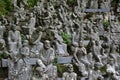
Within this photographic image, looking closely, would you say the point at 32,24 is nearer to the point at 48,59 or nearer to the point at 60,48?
the point at 60,48

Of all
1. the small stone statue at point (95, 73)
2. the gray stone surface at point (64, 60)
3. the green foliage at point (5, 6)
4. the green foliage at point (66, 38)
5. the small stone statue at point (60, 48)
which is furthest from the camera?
the green foliage at point (5, 6)

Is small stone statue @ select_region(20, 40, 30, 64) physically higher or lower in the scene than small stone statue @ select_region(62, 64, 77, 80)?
higher

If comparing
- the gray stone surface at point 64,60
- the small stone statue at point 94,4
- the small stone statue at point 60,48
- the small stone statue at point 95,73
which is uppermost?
the small stone statue at point 94,4

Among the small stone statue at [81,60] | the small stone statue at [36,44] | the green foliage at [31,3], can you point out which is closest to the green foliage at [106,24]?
the green foliage at [31,3]

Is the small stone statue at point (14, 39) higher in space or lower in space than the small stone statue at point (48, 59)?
higher

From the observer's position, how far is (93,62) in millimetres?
16203

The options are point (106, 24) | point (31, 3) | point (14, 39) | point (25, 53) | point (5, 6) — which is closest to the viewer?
point (25, 53)

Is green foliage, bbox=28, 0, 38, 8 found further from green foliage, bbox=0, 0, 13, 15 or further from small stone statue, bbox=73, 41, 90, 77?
small stone statue, bbox=73, 41, 90, 77

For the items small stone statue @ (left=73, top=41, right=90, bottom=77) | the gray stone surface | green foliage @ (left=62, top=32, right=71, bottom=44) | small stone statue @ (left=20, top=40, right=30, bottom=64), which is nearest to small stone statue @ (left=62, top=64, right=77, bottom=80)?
small stone statue @ (left=20, top=40, right=30, bottom=64)

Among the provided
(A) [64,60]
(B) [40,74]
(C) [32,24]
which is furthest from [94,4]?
(B) [40,74]

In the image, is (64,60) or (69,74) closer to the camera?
(69,74)

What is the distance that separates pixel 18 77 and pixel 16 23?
3.05m

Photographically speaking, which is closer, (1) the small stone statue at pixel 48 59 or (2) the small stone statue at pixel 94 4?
(1) the small stone statue at pixel 48 59

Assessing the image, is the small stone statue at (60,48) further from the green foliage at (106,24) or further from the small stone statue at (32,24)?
the green foliage at (106,24)
